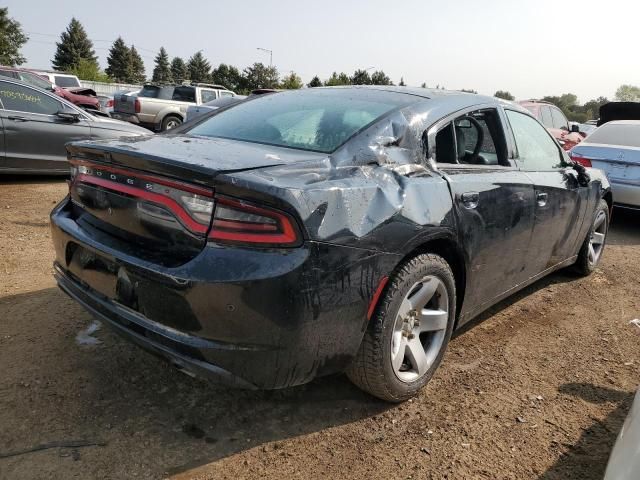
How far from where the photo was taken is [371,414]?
8.26ft

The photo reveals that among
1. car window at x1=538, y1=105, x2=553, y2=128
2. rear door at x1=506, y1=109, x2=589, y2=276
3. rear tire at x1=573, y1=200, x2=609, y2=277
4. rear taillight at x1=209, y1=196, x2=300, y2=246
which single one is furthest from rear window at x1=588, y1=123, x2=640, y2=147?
rear taillight at x1=209, y1=196, x2=300, y2=246

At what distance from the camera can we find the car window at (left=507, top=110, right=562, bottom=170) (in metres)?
3.43

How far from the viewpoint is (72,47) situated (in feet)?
230

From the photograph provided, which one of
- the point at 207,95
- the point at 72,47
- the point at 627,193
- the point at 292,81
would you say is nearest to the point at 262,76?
the point at 292,81

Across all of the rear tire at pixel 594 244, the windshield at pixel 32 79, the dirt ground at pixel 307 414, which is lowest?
the dirt ground at pixel 307 414

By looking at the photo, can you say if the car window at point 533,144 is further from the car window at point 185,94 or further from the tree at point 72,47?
the tree at point 72,47

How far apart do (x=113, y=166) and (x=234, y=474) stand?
140 centimetres

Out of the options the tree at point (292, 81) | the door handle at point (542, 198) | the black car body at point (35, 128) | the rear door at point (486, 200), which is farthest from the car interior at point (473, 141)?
the tree at point (292, 81)

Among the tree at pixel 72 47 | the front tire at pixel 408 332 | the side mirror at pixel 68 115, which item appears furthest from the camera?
the tree at pixel 72 47

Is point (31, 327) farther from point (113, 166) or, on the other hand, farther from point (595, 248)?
point (595, 248)

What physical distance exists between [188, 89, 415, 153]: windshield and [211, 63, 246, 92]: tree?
62104 millimetres

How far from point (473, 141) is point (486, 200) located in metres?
0.41

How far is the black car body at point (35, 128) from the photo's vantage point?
664 cm

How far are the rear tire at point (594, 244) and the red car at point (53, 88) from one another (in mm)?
12158
